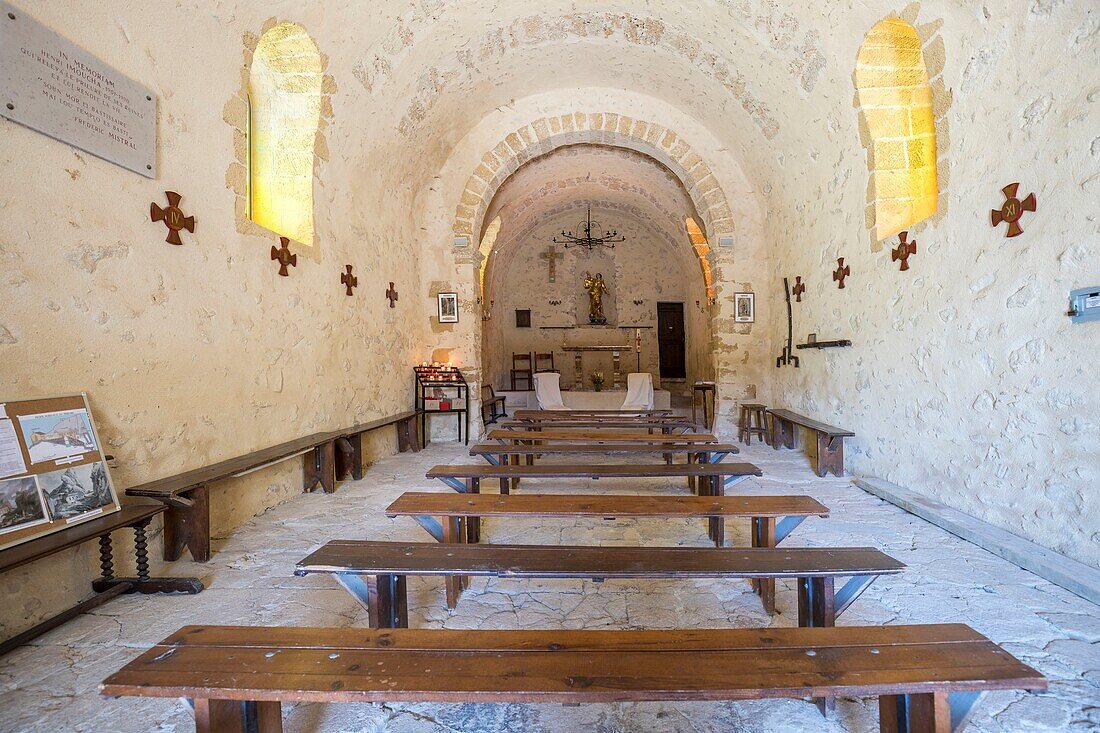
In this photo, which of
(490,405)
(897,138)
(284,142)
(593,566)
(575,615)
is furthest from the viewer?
(490,405)

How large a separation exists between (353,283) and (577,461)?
2878mm

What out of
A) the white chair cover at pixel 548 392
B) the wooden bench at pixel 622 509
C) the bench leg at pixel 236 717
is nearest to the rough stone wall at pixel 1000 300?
the wooden bench at pixel 622 509

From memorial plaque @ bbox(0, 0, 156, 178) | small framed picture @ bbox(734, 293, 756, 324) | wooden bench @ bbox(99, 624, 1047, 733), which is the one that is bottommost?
wooden bench @ bbox(99, 624, 1047, 733)

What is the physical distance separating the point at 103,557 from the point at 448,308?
4784 millimetres

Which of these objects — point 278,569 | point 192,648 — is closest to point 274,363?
point 278,569

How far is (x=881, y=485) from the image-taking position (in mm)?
3781

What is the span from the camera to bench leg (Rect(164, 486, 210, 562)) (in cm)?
267

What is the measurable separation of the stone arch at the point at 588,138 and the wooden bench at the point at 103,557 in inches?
202

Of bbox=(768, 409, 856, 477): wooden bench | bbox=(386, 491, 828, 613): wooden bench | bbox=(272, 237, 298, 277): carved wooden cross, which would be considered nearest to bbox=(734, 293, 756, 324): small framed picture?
bbox=(768, 409, 856, 477): wooden bench

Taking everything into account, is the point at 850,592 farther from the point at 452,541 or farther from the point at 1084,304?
the point at 1084,304

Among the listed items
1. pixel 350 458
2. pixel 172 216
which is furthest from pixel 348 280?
pixel 172 216

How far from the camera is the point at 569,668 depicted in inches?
42.5

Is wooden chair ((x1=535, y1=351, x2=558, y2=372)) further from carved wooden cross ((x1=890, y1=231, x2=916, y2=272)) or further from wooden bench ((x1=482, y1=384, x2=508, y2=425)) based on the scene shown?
carved wooden cross ((x1=890, y1=231, x2=916, y2=272))

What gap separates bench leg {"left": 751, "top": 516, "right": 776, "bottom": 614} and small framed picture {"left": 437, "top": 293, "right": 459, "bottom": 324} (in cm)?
513
